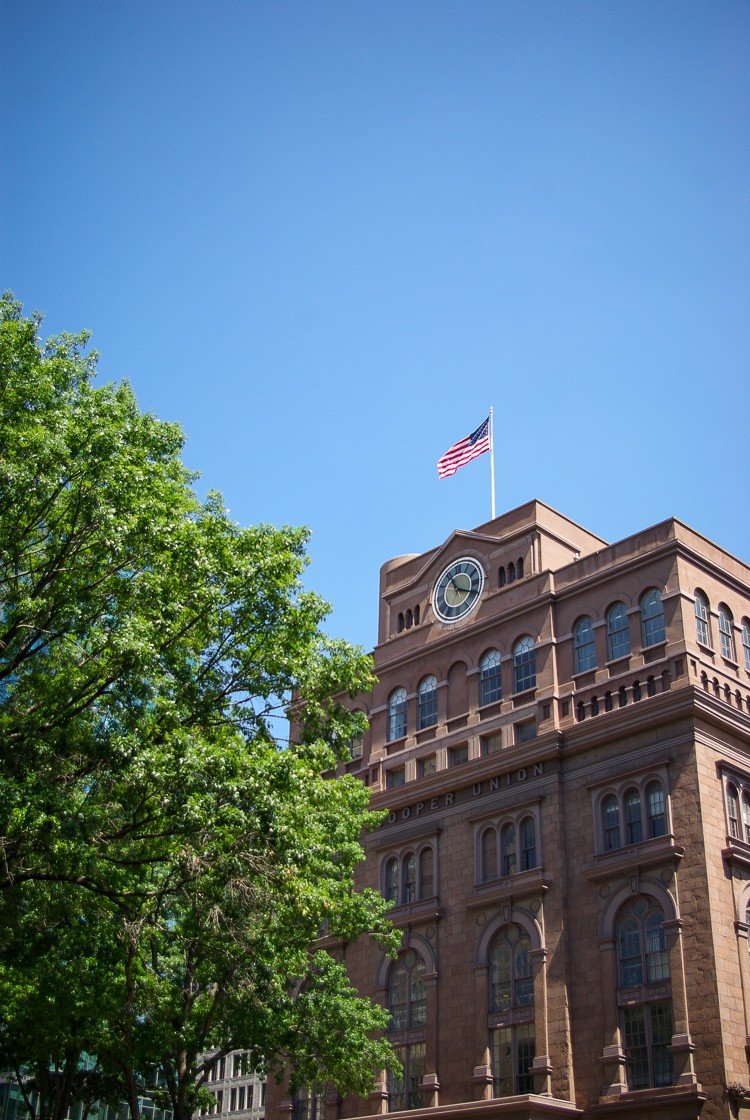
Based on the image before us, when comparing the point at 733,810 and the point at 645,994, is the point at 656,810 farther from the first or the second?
the point at 645,994

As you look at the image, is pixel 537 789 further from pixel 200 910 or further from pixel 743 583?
pixel 200 910

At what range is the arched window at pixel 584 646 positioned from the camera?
1640 inches

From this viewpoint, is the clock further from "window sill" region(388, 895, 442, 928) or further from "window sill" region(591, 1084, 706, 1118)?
"window sill" region(591, 1084, 706, 1118)

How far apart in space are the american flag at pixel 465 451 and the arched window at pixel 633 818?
52.2 feet

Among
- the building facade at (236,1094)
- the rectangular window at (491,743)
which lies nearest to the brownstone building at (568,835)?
the rectangular window at (491,743)

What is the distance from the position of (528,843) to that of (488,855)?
6.47ft

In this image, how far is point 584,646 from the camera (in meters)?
42.1

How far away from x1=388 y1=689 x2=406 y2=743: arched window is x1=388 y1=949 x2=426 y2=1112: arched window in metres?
9.15

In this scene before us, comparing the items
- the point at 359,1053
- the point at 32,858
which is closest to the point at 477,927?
the point at 359,1053

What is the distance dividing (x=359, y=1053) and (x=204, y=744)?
48.9ft

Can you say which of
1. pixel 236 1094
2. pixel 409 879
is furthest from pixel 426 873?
pixel 236 1094

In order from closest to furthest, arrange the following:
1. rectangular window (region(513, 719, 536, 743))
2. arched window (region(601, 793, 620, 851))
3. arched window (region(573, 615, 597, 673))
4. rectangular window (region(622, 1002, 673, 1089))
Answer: rectangular window (region(622, 1002, 673, 1089))
arched window (region(601, 793, 620, 851))
arched window (region(573, 615, 597, 673))
rectangular window (region(513, 719, 536, 743))

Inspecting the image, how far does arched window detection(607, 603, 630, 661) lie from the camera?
40.6 metres

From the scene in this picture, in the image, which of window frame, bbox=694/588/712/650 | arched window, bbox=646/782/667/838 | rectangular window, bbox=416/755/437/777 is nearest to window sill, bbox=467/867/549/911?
arched window, bbox=646/782/667/838
